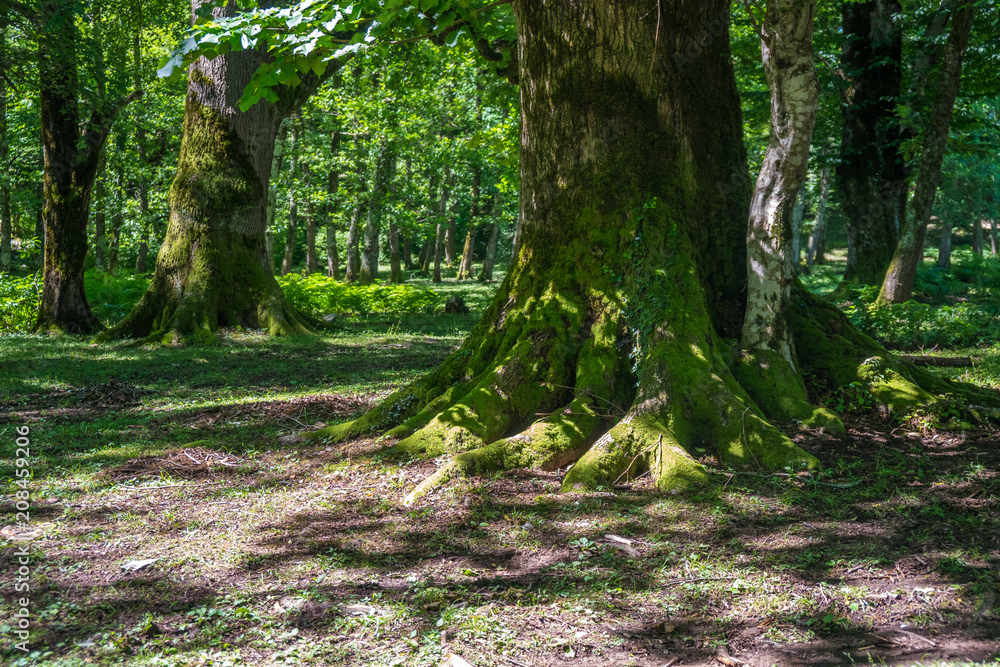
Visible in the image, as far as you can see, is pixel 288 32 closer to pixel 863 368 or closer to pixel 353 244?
pixel 863 368

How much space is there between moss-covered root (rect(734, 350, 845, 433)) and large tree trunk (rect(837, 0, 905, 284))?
10.9 metres

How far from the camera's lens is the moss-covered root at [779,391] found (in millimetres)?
5145

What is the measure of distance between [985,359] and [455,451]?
7.47m

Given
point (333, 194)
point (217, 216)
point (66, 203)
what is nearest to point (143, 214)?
point (333, 194)

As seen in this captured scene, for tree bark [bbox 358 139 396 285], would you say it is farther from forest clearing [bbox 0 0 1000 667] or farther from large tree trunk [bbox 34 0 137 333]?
forest clearing [bbox 0 0 1000 667]

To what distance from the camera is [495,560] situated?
339 centimetres

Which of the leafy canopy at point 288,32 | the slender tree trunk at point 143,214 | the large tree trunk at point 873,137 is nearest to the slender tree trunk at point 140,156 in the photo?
the slender tree trunk at point 143,214

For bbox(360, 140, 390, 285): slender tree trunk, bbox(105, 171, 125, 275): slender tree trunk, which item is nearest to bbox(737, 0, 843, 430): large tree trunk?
bbox(360, 140, 390, 285): slender tree trunk

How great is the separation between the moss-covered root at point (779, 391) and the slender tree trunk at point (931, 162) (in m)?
7.51

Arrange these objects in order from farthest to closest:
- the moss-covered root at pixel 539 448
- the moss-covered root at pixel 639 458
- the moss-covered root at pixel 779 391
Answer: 1. the moss-covered root at pixel 779 391
2. the moss-covered root at pixel 539 448
3. the moss-covered root at pixel 639 458

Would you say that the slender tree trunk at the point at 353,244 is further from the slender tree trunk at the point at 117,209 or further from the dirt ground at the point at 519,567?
the dirt ground at the point at 519,567

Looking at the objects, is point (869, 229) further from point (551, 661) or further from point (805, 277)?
point (805, 277)

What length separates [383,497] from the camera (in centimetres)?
426

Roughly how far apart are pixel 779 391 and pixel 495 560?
2.98 metres
